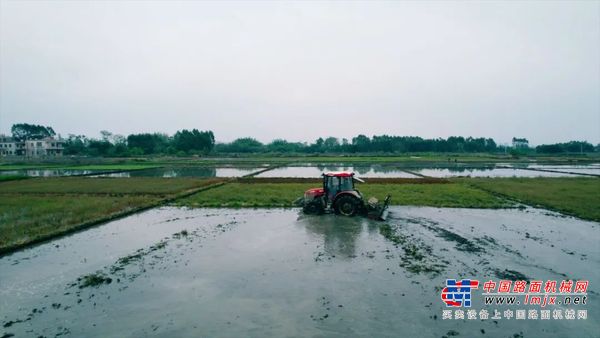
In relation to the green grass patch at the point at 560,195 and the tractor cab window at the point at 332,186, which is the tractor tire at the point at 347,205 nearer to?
the tractor cab window at the point at 332,186

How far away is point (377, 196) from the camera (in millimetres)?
20891

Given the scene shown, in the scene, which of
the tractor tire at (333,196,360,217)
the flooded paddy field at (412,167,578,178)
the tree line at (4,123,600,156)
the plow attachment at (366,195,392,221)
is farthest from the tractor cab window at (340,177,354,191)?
the tree line at (4,123,600,156)

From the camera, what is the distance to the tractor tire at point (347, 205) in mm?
14500

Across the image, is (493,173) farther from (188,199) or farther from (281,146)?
(281,146)

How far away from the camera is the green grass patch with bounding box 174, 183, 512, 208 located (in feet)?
61.7

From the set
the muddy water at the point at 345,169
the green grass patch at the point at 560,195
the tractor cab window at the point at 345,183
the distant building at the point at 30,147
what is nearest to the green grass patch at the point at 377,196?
the green grass patch at the point at 560,195

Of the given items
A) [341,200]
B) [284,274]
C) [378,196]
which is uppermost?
[341,200]

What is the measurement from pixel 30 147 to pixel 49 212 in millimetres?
111936

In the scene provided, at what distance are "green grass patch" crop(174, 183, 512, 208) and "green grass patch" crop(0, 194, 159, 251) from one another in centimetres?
355

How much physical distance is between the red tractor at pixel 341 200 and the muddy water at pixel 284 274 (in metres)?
0.67

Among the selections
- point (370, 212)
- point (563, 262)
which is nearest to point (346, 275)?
point (563, 262)

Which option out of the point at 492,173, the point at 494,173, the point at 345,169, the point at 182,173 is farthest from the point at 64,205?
the point at 494,173

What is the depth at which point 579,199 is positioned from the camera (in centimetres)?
1920

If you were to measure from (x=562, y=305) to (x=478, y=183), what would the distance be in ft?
74.8
